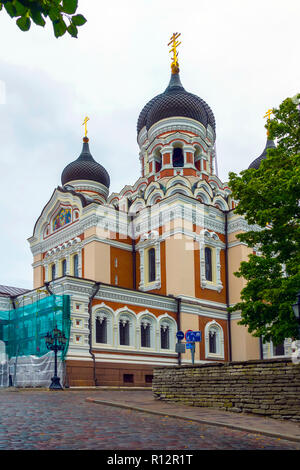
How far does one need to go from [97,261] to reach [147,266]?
3.14 metres

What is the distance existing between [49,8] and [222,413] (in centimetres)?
1034

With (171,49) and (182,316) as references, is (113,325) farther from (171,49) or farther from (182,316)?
(171,49)

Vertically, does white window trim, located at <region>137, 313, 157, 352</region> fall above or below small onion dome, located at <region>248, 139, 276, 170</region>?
below

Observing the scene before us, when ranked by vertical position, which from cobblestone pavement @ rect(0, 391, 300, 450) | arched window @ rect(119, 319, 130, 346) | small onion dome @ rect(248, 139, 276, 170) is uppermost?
small onion dome @ rect(248, 139, 276, 170)

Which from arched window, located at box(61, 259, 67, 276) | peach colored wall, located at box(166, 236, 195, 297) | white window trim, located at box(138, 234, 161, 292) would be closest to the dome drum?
arched window, located at box(61, 259, 67, 276)

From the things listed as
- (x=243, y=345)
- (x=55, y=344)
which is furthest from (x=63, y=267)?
(x=55, y=344)

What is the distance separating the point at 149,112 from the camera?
39156 mm

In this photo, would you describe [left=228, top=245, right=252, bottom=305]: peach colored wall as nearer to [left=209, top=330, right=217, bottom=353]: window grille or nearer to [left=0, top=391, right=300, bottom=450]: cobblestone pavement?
[left=209, top=330, right=217, bottom=353]: window grille

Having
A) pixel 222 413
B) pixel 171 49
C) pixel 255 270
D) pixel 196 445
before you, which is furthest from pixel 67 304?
pixel 171 49

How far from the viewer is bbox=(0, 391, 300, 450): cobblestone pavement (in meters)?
7.78

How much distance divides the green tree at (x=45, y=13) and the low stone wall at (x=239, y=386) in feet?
30.4

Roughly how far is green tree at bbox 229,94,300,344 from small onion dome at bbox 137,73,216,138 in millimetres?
19718

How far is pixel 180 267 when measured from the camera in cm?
2894
